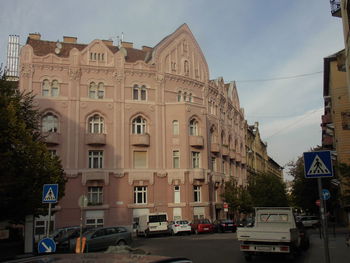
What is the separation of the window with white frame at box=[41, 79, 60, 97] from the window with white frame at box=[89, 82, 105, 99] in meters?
3.37

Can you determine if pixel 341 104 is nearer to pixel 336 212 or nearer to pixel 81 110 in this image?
pixel 336 212

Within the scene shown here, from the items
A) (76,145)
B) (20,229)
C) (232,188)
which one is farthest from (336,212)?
(20,229)

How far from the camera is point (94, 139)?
39.8 m

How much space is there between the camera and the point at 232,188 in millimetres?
48062

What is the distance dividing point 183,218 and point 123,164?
856 centimetres

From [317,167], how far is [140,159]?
3301 cm

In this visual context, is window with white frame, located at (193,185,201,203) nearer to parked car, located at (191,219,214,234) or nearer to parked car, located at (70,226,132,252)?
parked car, located at (191,219,214,234)

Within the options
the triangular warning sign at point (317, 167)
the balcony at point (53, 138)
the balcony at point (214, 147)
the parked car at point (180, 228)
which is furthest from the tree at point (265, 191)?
the triangular warning sign at point (317, 167)

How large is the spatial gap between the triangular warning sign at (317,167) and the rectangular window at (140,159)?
32.7 meters

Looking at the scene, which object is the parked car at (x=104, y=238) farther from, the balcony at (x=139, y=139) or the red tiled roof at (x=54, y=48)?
the red tiled roof at (x=54, y=48)

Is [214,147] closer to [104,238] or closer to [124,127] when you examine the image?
[124,127]

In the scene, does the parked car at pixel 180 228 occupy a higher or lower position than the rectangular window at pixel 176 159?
lower

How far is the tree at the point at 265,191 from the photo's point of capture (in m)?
55.6

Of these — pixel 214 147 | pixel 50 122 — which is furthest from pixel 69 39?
pixel 214 147
